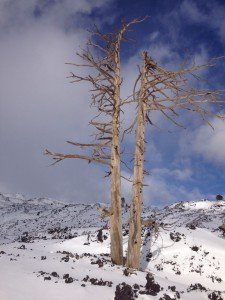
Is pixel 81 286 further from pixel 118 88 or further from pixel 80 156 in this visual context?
pixel 118 88

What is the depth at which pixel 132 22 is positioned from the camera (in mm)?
14367

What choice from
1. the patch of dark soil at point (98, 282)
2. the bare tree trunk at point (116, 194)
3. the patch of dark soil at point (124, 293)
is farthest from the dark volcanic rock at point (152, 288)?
the bare tree trunk at point (116, 194)

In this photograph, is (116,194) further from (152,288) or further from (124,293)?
(124,293)

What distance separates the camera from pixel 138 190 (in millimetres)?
13203

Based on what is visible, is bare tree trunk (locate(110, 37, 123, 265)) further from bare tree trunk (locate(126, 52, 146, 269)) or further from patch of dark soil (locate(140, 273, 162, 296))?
patch of dark soil (locate(140, 273, 162, 296))

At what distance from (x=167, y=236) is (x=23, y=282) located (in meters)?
13.3

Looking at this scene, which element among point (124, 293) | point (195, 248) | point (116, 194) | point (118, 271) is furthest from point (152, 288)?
point (195, 248)

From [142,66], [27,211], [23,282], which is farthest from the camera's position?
[27,211]

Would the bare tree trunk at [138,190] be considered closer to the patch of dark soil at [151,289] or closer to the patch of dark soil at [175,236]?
the patch of dark soil at [151,289]

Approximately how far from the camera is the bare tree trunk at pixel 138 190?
41.9ft

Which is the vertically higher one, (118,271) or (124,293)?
(118,271)

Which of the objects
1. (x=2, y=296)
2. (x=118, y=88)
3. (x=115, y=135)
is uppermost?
(x=118, y=88)

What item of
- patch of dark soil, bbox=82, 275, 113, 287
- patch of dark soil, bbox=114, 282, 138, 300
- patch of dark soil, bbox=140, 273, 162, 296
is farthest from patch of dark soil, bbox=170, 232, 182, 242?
patch of dark soil, bbox=114, 282, 138, 300

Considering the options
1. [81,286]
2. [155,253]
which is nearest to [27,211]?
[155,253]
